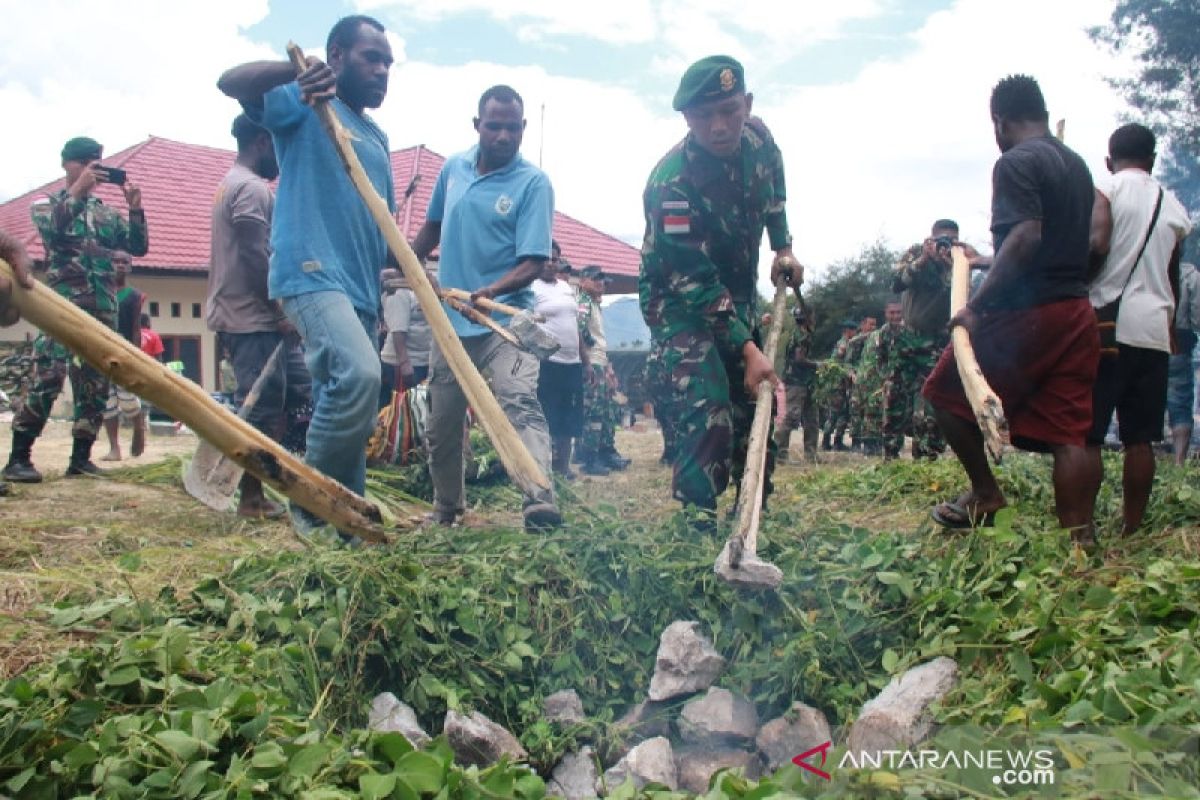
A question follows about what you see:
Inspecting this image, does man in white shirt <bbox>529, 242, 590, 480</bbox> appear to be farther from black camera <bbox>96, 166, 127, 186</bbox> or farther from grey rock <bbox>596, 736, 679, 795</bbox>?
grey rock <bbox>596, 736, 679, 795</bbox>

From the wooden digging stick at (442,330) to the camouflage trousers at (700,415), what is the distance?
1.99 feet

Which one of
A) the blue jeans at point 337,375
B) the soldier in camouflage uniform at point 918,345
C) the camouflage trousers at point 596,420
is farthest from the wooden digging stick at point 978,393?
the camouflage trousers at point 596,420

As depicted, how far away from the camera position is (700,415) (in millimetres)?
3762

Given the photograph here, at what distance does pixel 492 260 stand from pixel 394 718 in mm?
2598

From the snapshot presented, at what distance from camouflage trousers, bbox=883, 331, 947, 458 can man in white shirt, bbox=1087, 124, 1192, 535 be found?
10.7 feet

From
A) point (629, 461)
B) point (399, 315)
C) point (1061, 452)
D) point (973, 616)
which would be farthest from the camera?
point (629, 461)

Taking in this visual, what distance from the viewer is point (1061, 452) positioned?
3.37m

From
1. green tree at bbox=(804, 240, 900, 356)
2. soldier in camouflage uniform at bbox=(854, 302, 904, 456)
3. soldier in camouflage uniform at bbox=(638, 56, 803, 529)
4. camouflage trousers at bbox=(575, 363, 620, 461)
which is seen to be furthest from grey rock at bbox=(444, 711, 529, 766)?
green tree at bbox=(804, 240, 900, 356)

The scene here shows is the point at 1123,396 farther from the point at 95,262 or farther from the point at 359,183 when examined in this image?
the point at 95,262

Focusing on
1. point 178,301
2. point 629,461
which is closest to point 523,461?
point 629,461

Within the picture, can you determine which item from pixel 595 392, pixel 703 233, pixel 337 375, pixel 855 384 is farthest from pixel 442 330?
pixel 855 384

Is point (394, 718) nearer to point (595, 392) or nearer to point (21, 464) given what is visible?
point (21, 464)

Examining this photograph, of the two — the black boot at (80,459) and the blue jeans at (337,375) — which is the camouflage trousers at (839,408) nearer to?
the black boot at (80,459)

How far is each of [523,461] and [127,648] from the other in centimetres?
159
